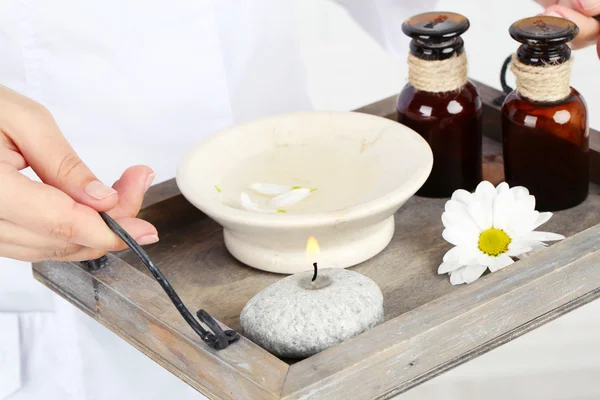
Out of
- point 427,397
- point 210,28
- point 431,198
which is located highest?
point 210,28

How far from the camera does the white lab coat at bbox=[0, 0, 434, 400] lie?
33.6 inches

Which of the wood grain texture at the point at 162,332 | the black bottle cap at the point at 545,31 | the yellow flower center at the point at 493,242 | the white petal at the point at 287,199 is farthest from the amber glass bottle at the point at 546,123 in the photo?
the wood grain texture at the point at 162,332

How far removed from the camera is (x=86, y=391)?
0.93 m

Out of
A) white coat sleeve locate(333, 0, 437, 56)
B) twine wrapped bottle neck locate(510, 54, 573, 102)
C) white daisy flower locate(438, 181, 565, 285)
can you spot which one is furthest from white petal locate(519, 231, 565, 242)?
white coat sleeve locate(333, 0, 437, 56)

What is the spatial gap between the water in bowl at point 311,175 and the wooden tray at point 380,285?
0.18ft

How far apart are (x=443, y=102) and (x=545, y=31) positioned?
0.11 meters

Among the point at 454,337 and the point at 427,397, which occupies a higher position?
the point at 454,337

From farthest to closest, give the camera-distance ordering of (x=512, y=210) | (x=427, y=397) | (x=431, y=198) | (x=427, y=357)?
(x=427, y=397), (x=431, y=198), (x=512, y=210), (x=427, y=357)

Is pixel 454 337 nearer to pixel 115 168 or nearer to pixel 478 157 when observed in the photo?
pixel 478 157

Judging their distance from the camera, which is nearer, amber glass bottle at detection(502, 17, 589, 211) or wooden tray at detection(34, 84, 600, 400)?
wooden tray at detection(34, 84, 600, 400)

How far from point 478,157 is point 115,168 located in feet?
1.17

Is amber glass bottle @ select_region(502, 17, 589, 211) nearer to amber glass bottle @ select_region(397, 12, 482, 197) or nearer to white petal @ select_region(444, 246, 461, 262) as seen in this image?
amber glass bottle @ select_region(397, 12, 482, 197)

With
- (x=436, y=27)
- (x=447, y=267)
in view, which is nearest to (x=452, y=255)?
(x=447, y=267)

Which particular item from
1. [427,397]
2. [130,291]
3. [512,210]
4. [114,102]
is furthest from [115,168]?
[427,397]
